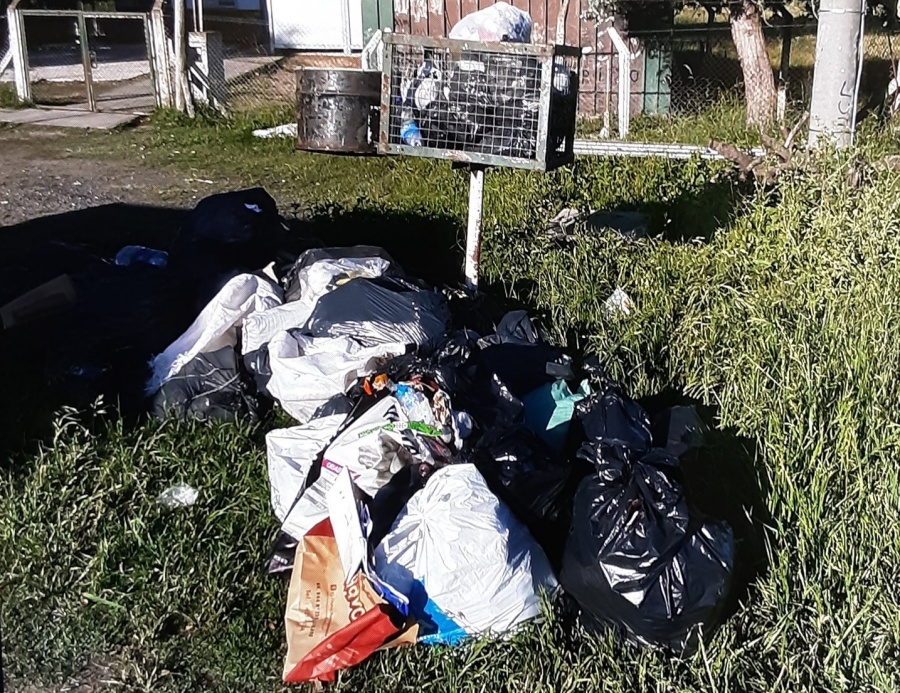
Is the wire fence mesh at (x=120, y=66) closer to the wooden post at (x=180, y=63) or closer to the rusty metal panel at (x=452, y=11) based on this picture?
the wooden post at (x=180, y=63)

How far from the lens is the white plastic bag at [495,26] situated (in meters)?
4.36

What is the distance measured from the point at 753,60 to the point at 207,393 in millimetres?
7380

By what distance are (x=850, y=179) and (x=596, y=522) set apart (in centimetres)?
375

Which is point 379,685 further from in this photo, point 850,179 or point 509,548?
point 850,179

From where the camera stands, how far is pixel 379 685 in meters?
2.77

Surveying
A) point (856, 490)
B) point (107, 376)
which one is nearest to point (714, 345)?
point (856, 490)

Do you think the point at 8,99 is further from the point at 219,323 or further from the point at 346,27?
the point at 219,323

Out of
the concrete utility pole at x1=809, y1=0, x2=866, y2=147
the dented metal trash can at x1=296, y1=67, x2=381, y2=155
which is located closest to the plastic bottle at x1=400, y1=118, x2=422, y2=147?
the dented metal trash can at x1=296, y1=67, x2=381, y2=155

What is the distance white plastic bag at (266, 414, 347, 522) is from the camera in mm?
3477

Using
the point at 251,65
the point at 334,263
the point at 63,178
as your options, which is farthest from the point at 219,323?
the point at 251,65

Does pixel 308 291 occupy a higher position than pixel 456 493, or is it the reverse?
pixel 308 291

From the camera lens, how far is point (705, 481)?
11.1 feet

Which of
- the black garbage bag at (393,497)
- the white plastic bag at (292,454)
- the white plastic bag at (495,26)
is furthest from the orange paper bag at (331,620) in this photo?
the white plastic bag at (495,26)

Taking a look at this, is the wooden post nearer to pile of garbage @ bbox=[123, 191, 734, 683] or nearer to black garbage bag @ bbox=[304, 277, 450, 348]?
A: black garbage bag @ bbox=[304, 277, 450, 348]
